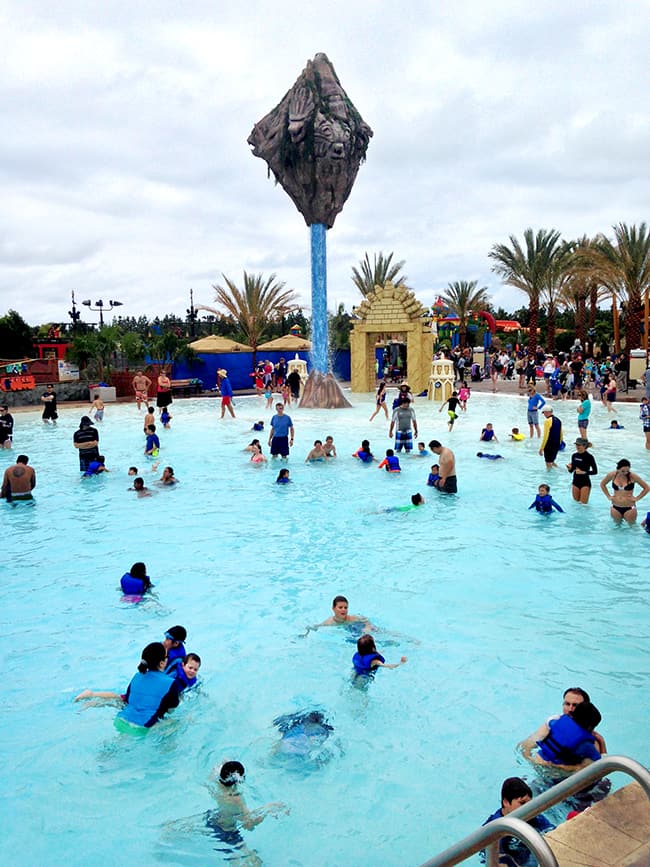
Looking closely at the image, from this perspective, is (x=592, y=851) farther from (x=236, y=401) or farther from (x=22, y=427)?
(x=236, y=401)

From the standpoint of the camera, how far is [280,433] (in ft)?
51.1

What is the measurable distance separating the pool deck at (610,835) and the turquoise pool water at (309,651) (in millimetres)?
1959

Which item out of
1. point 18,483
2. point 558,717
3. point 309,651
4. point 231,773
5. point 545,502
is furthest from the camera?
point 18,483

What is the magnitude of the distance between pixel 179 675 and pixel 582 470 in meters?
7.90

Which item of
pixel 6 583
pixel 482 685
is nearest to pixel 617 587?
pixel 482 685

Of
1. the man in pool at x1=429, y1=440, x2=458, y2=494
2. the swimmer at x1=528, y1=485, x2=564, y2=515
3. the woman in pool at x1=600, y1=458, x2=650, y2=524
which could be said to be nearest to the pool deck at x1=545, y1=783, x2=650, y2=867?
the woman in pool at x1=600, y1=458, x2=650, y2=524

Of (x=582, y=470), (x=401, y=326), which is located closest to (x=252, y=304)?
(x=401, y=326)

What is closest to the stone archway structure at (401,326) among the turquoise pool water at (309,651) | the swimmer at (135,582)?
the turquoise pool water at (309,651)

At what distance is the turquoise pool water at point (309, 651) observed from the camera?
4719 millimetres

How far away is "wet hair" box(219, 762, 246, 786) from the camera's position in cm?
463

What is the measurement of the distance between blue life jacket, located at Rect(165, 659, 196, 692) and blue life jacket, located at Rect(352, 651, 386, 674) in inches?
55.3

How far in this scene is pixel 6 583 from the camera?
9.05 metres

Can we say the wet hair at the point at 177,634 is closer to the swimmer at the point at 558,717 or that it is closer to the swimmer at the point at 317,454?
the swimmer at the point at 558,717

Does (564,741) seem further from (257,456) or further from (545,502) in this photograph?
(257,456)
